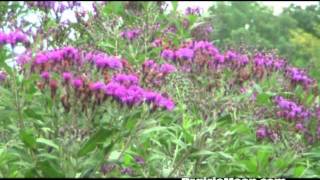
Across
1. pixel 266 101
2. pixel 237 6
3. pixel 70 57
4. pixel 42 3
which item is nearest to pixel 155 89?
pixel 70 57

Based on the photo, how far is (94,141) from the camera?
379 cm

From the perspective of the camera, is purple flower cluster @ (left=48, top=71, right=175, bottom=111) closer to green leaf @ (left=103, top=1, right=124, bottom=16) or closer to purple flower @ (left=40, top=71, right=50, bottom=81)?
purple flower @ (left=40, top=71, right=50, bottom=81)

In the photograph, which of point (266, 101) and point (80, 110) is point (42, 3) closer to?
point (266, 101)

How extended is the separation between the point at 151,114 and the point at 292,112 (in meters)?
1.35

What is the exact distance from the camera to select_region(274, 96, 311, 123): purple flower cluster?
500 centimetres

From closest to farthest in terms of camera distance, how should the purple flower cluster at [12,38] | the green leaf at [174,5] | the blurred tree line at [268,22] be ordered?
1. the purple flower cluster at [12,38]
2. the green leaf at [174,5]
3. the blurred tree line at [268,22]

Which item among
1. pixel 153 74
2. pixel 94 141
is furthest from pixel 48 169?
pixel 153 74

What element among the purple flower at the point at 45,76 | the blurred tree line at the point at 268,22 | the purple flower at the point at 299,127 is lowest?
the blurred tree line at the point at 268,22

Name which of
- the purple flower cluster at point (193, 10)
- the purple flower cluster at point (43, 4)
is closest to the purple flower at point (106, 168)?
the purple flower cluster at point (43, 4)

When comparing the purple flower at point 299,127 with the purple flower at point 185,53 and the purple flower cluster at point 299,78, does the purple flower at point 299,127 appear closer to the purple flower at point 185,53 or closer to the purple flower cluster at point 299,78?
the purple flower cluster at point 299,78

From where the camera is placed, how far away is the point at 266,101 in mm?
5496

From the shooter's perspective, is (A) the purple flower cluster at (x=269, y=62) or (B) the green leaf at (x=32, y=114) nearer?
(B) the green leaf at (x=32, y=114)

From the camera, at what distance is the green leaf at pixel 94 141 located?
379 centimetres

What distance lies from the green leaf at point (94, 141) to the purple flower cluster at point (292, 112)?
5.83ft
